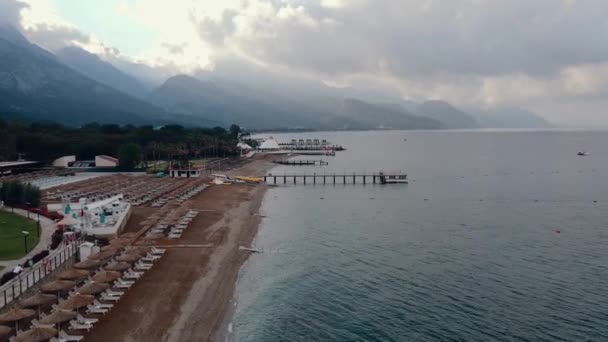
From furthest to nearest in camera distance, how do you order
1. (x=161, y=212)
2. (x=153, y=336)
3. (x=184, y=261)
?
(x=161, y=212) → (x=184, y=261) → (x=153, y=336)

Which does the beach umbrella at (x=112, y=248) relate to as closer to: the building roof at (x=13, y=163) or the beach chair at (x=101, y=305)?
the beach chair at (x=101, y=305)

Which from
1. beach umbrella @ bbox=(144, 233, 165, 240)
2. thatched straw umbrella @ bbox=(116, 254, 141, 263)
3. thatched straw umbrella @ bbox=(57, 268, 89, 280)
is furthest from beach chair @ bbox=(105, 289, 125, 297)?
beach umbrella @ bbox=(144, 233, 165, 240)

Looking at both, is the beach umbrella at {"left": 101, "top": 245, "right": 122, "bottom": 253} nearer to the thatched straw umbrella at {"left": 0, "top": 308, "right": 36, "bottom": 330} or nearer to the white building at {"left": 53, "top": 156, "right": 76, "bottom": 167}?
the thatched straw umbrella at {"left": 0, "top": 308, "right": 36, "bottom": 330}

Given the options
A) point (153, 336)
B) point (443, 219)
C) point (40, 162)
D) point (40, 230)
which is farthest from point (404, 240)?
point (40, 162)

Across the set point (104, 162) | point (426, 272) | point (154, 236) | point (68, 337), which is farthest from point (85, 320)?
point (104, 162)

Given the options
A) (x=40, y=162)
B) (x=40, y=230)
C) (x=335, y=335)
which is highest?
(x=40, y=162)

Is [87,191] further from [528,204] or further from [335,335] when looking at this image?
[528,204]
